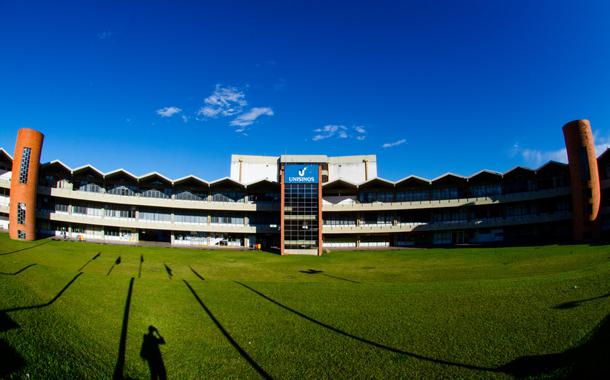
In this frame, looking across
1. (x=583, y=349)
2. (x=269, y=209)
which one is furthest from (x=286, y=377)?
(x=269, y=209)

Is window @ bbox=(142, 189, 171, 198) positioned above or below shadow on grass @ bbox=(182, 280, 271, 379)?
above

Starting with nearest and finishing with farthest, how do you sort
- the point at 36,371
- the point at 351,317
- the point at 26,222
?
the point at 36,371
the point at 351,317
the point at 26,222

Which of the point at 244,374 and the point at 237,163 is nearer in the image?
the point at 244,374

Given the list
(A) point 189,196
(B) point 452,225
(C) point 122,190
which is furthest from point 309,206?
(C) point 122,190

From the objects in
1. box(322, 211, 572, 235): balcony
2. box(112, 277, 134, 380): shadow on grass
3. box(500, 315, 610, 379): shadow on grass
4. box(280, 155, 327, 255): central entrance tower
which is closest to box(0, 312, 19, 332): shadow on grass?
box(112, 277, 134, 380): shadow on grass

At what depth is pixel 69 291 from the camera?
487 inches

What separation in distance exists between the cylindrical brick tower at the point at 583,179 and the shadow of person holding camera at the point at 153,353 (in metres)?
51.2

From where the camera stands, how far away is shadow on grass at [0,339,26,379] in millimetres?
5350

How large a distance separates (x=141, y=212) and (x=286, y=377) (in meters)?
51.4

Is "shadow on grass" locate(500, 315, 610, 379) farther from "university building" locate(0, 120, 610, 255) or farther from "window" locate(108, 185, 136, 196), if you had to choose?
"window" locate(108, 185, 136, 196)

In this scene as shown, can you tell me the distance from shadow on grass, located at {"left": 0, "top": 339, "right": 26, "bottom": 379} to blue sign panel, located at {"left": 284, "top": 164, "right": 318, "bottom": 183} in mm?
41961

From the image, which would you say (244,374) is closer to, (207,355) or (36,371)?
(207,355)

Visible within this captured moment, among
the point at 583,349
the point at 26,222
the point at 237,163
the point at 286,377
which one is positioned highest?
the point at 237,163

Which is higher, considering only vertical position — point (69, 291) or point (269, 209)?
point (269, 209)
